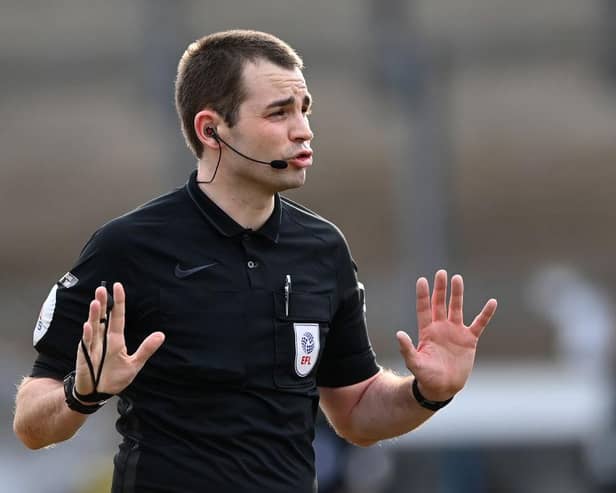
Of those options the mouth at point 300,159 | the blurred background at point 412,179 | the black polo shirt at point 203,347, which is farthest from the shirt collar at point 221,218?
the blurred background at point 412,179

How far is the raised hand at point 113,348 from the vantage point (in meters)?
3.54

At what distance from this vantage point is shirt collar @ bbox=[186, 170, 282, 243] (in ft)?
13.2

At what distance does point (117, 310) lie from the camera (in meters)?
3.55

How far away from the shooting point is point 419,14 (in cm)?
1481

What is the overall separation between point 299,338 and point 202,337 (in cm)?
29

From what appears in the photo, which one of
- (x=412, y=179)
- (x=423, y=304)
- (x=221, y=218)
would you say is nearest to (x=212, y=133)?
(x=221, y=218)

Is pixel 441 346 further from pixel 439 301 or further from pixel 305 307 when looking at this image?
pixel 305 307

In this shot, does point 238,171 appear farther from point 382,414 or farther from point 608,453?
point 608,453

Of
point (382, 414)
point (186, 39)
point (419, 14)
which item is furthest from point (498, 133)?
point (382, 414)

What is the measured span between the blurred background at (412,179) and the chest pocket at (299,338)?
4.99m

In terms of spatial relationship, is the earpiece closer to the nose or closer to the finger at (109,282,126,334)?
the nose

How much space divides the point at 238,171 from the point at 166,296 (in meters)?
0.43

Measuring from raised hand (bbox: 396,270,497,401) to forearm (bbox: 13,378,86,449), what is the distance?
94cm

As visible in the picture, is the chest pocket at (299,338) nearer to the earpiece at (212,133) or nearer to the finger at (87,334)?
the earpiece at (212,133)
